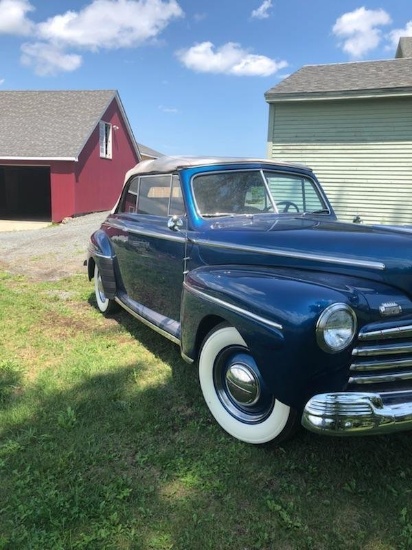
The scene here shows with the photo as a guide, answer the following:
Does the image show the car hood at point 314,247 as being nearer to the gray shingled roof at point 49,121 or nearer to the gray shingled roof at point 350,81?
the gray shingled roof at point 350,81

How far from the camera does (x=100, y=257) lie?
4973 millimetres

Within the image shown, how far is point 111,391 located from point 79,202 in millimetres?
16024

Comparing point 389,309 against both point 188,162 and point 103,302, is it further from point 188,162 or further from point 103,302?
point 103,302

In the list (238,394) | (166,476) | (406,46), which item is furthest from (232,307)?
(406,46)

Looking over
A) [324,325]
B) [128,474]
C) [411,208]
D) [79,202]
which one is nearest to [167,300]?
[128,474]

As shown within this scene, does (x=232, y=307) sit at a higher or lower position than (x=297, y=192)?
lower

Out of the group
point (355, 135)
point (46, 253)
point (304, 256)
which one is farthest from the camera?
point (355, 135)

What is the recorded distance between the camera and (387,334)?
2236 mm

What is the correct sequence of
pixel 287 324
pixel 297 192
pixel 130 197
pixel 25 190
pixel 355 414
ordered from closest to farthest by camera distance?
pixel 355 414
pixel 287 324
pixel 297 192
pixel 130 197
pixel 25 190

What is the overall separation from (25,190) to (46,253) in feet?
52.2

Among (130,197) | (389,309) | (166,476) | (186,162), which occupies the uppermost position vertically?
(186,162)

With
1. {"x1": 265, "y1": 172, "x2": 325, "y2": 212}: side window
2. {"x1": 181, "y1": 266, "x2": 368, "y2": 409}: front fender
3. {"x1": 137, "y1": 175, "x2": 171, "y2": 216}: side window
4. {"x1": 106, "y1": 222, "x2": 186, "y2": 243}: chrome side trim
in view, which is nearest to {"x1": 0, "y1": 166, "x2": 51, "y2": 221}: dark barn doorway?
{"x1": 106, "y1": 222, "x2": 186, "y2": 243}: chrome side trim

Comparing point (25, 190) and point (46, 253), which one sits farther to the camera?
point (25, 190)

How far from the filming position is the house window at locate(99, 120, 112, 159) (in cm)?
2006
